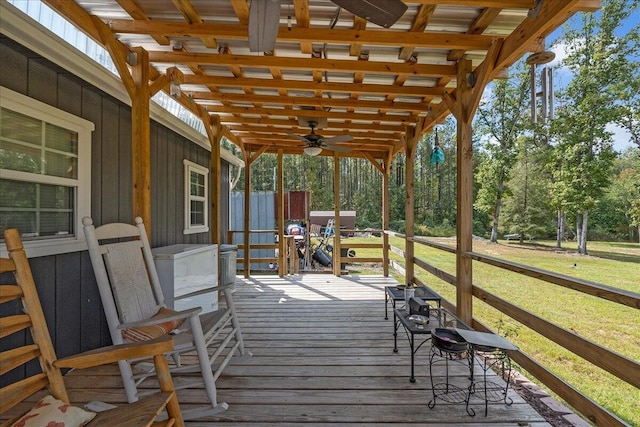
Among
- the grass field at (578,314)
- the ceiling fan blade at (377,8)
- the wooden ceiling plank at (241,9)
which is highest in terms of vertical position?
the wooden ceiling plank at (241,9)

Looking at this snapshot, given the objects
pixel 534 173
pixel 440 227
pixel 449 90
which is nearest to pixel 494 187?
pixel 534 173

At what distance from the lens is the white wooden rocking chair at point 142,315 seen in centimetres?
178

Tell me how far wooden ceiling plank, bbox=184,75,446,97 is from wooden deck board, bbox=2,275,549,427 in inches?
95.6

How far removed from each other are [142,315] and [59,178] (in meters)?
1.14

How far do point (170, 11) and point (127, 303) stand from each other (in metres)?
2.04

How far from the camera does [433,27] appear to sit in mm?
2328

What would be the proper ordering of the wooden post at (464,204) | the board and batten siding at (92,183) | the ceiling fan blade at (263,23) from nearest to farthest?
the ceiling fan blade at (263,23), the board and batten siding at (92,183), the wooden post at (464,204)

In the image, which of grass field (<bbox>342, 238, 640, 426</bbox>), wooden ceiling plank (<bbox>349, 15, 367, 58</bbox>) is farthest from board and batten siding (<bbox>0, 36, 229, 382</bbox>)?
grass field (<bbox>342, 238, 640, 426</bbox>)

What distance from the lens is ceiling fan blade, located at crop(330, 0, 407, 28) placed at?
1.39 meters

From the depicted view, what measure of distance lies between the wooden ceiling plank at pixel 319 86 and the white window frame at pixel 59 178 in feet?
3.60

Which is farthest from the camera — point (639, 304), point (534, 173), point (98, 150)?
point (534, 173)

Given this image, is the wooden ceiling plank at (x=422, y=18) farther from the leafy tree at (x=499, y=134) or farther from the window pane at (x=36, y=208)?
the leafy tree at (x=499, y=134)

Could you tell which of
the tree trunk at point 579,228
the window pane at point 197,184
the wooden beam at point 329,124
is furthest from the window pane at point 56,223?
the tree trunk at point 579,228

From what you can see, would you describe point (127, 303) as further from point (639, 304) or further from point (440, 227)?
point (440, 227)
